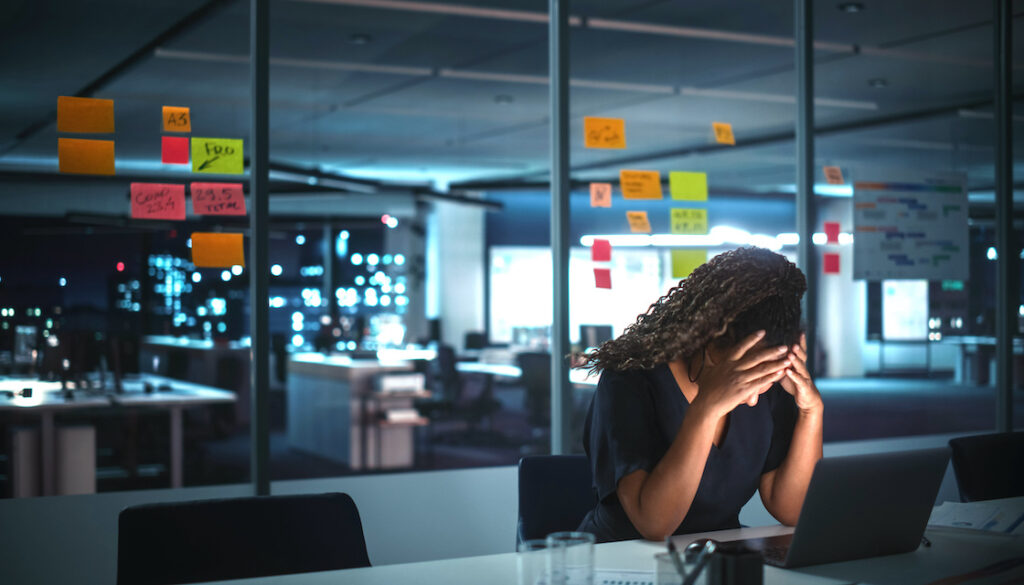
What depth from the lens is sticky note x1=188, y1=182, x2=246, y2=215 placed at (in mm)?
3338

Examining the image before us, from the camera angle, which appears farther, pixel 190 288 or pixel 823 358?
pixel 823 358

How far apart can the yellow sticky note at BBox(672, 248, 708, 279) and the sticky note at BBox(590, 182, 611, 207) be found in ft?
1.37

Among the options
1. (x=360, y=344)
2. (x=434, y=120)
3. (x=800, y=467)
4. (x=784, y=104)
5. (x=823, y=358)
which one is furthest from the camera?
(x=823, y=358)

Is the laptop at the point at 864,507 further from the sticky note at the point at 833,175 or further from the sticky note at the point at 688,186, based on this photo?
the sticky note at the point at 833,175

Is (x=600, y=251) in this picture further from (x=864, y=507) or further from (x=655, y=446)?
(x=864, y=507)

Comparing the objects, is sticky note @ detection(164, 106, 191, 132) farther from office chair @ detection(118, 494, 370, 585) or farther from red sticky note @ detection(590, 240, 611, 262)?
office chair @ detection(118, 494, 370, 585)

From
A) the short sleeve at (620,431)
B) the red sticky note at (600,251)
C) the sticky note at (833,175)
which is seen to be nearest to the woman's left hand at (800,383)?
the short sleeve at (620,431)

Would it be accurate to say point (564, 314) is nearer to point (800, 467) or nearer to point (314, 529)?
point (800, 467)

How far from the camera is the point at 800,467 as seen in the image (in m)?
2.21

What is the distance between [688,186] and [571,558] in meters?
3.09

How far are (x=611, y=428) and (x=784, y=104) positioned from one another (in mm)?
6976

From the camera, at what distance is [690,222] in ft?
14.6

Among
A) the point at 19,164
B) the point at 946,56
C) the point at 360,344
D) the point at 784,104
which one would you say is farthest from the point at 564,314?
the point at 360,344

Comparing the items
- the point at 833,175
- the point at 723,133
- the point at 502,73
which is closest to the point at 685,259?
the point at 723,133
